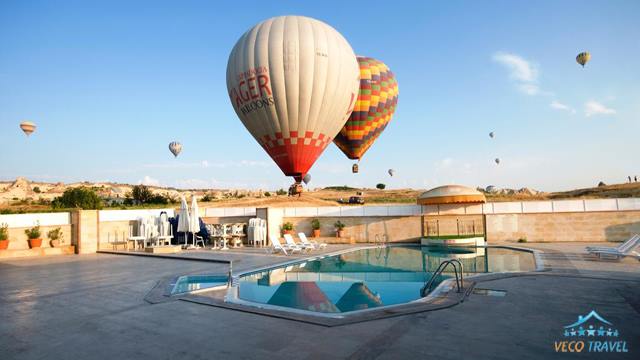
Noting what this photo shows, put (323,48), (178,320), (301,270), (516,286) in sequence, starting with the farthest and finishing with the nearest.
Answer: (323,48) < (301,270) < (516,286) < (178,320)

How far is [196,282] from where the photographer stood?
41.9ft

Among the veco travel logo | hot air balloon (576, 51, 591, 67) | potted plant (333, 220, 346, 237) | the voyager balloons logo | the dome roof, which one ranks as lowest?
the veco travel logo

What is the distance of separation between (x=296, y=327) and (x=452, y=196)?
818 inches

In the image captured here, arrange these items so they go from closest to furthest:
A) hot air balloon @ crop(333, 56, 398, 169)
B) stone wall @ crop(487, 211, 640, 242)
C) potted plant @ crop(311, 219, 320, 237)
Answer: stone wall @ crop(487, 211, 640, 242) → potted plant @ crop(311, 219, 320, 237) → hot air balloon @ crop(333, 56, 398, 169)

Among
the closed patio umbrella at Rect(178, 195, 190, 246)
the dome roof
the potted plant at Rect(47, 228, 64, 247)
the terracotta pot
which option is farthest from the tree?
the dome roof

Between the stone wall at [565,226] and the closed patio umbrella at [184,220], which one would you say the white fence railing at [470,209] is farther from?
the closed patio umbrella at [184,220]

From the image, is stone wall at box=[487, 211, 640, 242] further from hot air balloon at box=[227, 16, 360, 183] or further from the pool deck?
the pool deck

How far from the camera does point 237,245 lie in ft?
83.1

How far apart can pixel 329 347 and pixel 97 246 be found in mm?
21990

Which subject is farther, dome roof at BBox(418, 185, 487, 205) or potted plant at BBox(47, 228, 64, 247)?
dome roof at BBox(418, 185, 487, 205)

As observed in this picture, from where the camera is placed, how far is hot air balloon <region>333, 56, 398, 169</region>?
3075 centimetres

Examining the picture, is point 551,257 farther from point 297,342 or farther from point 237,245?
point 237,245

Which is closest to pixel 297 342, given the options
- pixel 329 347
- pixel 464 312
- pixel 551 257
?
pixel 329 347

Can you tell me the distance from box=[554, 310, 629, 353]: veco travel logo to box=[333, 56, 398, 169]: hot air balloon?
2493cm
